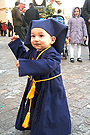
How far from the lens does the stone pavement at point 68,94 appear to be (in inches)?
101

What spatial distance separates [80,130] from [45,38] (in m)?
1.35

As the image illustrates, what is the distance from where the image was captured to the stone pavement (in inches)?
101

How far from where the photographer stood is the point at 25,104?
2.26 meters

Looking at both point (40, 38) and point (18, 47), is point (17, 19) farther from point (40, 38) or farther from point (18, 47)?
point (40, 38)

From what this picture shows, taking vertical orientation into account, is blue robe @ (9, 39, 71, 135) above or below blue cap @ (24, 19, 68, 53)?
below

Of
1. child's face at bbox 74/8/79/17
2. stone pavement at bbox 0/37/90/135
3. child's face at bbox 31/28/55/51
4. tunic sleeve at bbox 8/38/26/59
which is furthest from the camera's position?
child's face at bbox 74/8/79/17

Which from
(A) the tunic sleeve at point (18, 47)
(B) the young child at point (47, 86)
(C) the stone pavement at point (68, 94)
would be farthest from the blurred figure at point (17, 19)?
(B) the young child at point (47, 86)

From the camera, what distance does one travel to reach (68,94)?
12.0 ft

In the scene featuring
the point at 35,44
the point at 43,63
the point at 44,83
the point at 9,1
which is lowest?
the point at 44,83

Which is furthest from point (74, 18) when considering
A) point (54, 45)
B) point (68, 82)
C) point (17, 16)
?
point (54, 45)

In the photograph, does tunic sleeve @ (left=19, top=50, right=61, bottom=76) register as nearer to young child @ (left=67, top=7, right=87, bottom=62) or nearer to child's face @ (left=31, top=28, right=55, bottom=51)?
child's face @ (left=31, top=28, right=55, bottom=51)

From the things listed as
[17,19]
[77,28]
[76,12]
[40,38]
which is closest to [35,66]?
[40,38]

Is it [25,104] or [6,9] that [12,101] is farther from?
[6,9]

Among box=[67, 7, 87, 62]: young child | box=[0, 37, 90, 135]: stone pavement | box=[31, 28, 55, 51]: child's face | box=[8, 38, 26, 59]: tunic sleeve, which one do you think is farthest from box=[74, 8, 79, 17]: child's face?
box=[31, 28, 55, 51]: child's face
